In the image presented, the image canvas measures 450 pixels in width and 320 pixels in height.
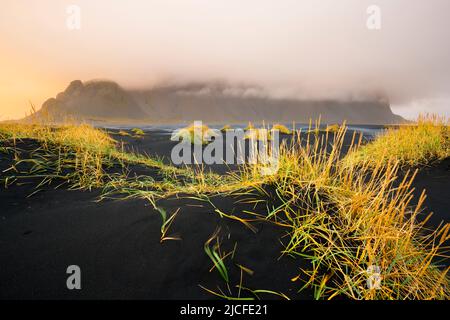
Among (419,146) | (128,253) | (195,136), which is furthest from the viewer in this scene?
(195,136)

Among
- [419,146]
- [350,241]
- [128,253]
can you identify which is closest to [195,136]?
[419,146]

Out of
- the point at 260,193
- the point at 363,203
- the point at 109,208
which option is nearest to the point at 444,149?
the point at 363,203

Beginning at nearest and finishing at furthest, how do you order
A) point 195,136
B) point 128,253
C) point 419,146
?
point 128,253
point 419,146
point 195,136

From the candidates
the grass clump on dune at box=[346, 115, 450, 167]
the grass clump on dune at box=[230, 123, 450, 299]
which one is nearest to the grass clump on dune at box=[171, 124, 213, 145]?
the grass clump on dune at box=[346, 115, 450, 167]

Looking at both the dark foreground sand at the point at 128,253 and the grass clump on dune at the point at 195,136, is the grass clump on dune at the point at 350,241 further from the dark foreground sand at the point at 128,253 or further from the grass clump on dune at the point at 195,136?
the grass clump on dune at the point at 195,136

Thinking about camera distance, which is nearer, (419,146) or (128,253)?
(128,253)

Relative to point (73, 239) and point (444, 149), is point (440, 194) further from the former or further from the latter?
point (73, 239)

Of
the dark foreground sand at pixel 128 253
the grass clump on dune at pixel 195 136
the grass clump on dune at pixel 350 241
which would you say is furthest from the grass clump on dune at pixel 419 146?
the grass clump on dune at pixel 195 136

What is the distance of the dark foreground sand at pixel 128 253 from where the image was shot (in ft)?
4.30

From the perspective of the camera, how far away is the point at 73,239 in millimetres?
1758

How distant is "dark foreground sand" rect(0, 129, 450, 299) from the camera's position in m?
1.31

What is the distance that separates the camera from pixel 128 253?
1553mm

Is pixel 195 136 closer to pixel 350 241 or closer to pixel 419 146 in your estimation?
pixel 419 146

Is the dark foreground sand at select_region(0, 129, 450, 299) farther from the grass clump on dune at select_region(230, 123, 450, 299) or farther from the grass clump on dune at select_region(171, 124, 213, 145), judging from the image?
the grass clump on dune at select_region(171, 124, 213, 145)
